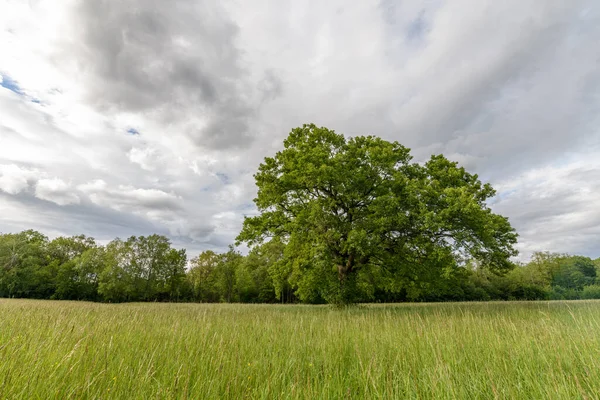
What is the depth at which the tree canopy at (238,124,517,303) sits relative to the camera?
14969 mm

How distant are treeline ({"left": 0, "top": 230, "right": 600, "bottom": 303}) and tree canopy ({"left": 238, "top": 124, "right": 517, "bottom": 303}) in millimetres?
26014

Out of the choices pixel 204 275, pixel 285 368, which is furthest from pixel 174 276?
pixel 285 368

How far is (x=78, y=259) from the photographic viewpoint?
55281 millimetres

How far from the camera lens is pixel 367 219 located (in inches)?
654

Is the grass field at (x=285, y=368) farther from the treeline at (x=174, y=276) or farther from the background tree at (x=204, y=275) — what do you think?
the background tree at (x=204, y=275)

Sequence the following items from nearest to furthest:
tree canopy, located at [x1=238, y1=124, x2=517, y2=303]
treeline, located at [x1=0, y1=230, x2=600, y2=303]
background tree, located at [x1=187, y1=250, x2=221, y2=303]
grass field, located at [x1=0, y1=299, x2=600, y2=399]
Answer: grass field, located at [x1=0, y1=299, x2=600, y2=399] < tree canopy, located at [x1=238, y1=124, x2=517, y2=303] < treeline, located at [x1=0, y1=230, x2=600, y2=303] < background tree, located at [x1=187, y1=250, x2=221, y2=303]

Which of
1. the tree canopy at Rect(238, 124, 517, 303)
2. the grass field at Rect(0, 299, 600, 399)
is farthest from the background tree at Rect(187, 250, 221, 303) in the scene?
the grass field at Rect(0, 299, 600, 399)

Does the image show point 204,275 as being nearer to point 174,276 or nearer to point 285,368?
point 174,276

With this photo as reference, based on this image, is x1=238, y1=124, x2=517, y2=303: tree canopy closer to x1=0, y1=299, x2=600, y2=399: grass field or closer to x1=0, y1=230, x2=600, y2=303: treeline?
x1=0, y1=299, x2=600, y2=399: grass field

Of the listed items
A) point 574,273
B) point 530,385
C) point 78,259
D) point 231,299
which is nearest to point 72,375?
point 530,385

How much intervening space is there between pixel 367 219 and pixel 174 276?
5382cm

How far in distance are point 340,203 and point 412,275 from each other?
6.41 meters

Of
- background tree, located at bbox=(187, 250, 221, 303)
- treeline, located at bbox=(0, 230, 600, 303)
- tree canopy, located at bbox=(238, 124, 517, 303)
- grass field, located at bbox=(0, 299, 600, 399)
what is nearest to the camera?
grass field, located at bbox=(0, 299, 600, 399)

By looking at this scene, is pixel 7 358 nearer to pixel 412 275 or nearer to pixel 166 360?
pixel 166 360
